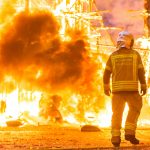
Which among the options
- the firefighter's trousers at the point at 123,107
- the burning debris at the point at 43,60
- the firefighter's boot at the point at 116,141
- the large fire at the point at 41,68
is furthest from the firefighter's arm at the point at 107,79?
the burning debris at the point at 43,60

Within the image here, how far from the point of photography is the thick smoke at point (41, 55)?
16.7 meters

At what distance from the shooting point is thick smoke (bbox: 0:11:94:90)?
16.7 meters

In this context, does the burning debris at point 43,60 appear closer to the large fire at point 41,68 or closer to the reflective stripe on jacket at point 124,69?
the large fire at point 41,68

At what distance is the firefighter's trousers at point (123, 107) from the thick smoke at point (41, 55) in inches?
344

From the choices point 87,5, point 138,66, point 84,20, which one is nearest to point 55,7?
point 84,20

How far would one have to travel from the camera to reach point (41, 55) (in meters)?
17.0

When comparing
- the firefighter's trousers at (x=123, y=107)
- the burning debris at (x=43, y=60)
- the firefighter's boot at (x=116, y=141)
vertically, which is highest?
the burning debris at (x=43, y=60)

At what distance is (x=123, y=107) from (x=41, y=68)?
9.01 metres

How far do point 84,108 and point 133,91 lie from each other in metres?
12.4

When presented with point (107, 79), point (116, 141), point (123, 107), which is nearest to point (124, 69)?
point (107, 79)

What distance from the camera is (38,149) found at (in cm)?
725

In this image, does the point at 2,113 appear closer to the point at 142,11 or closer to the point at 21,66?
the point at 21,66

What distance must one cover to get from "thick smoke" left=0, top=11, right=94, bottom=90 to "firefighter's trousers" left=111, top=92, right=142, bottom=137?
344 inches

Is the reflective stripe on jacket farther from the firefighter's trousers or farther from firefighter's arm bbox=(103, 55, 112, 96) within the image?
the firefighter's trousers
